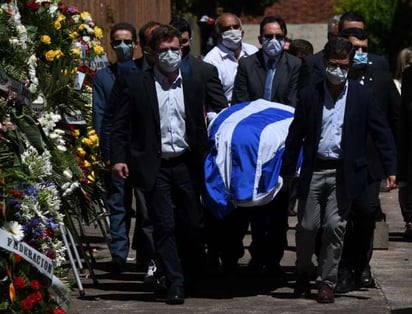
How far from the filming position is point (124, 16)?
18.7 metres

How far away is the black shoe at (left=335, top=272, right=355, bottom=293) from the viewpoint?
34.0 feet

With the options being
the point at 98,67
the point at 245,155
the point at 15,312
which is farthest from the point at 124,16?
the point at 15,312

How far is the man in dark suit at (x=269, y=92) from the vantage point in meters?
11.2

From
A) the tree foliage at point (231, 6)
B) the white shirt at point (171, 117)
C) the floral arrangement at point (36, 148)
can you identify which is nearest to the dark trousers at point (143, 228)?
the floral arrangement at point (36, 148)

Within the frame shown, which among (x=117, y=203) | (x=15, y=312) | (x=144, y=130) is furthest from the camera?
(x=117, y=203)

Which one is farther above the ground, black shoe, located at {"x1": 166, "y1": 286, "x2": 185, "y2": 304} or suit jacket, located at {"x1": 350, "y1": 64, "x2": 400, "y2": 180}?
suit jacket, located at {"x1": 350, "y1": 64, "x2": 400, "y2": 180}

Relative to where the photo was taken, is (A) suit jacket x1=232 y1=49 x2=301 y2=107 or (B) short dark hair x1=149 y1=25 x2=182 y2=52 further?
(A) suit jacket x1=232 y1=49 x2=301 y2=107

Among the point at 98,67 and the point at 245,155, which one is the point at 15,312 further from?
the point at 98,67

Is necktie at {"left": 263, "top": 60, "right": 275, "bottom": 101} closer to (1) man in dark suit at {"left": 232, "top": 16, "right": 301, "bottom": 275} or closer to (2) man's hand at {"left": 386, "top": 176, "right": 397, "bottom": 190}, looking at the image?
(1) man in dark suit at {"left": 232, "top": 16, "right": 301, "bottom": 275}

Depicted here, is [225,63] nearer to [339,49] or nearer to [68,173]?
[339,49]

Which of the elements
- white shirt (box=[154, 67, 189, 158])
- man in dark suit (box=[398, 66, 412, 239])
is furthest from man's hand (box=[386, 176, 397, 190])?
white shirt (box=[154, 67, 189, 158])

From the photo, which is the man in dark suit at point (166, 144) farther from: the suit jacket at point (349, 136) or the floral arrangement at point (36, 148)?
the suit jacket at point (349, 136)

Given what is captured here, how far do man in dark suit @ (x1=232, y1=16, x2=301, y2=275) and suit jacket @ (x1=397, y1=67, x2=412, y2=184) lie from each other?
3.14ft

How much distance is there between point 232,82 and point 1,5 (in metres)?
4.33
